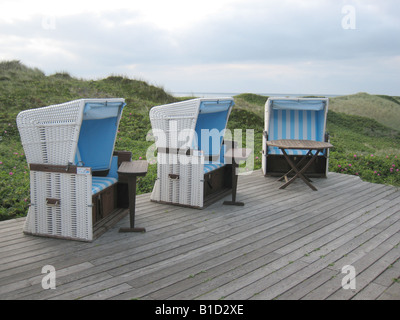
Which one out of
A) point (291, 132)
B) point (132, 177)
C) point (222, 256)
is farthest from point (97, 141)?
point (291, 132)

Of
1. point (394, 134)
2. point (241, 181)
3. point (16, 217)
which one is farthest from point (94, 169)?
point (394, 134)

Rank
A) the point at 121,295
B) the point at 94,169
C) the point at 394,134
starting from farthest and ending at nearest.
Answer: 1. the point at 394,134
2. the point at 94,169
3. the point at 121,295

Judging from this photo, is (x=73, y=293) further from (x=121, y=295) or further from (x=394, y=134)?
(x=394, y=134)

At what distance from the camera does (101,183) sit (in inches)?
160

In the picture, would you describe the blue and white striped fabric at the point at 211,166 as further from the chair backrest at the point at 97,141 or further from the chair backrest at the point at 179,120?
the chair backrest at the point at 97,141

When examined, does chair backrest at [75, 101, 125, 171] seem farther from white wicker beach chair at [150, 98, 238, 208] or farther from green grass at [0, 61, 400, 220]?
green grass at [0, 61, 400, 220]

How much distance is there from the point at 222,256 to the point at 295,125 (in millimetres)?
4222

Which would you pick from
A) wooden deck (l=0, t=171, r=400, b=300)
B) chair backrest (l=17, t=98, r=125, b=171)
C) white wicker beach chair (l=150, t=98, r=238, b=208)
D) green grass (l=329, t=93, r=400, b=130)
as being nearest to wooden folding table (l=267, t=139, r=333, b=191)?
wooden deck (l=0, t=171, r=400, b=300)

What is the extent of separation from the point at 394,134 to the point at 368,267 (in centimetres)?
1722

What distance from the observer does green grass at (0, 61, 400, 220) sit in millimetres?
6019

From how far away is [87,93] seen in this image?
12711 mm

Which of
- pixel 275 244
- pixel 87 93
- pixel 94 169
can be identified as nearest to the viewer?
pixel 275 244

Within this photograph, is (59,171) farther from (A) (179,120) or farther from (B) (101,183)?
(A) (179,120)

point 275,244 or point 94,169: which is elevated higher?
point 94,169
